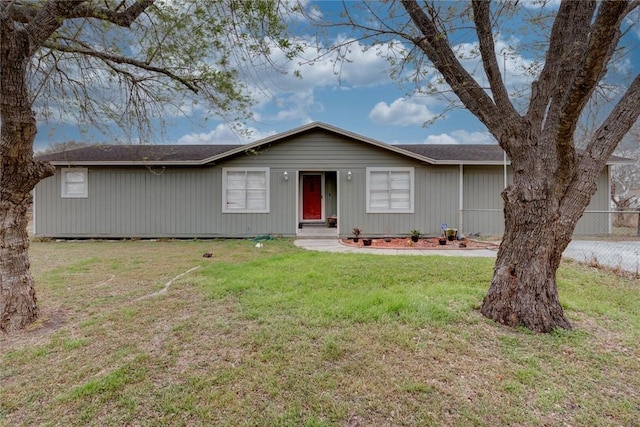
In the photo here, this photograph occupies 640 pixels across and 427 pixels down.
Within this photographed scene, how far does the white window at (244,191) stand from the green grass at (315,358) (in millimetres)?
5976

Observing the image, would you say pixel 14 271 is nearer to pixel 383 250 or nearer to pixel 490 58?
pixel 490 58

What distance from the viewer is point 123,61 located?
467 cm

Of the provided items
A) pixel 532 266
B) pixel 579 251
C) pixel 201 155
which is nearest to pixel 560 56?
pixel 532 266

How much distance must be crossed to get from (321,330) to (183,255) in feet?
18.7

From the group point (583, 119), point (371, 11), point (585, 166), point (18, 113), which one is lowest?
point (585, 166)

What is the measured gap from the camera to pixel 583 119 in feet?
14.9

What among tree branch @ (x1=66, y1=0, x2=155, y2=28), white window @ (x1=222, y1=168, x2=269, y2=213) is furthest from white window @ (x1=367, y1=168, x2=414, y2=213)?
tree branch @ (x1=66, y1=0, x2=155, y2=28)

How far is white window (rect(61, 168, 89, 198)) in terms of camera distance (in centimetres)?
1084

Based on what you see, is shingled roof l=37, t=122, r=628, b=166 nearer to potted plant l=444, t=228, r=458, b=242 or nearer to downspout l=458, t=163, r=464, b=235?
downspout l=458, t=163, r=464, b=235

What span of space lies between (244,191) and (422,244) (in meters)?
6.10

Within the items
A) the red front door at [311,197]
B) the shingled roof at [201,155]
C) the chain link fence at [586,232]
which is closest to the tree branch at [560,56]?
the chain link fence at [586,232]

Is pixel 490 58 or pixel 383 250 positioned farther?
pixel 383 250

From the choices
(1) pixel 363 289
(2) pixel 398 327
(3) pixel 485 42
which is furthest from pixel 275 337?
(3) pixel 485 42

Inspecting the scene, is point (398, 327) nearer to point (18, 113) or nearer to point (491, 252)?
point (18, 113)
